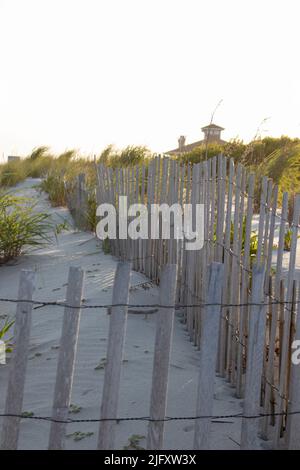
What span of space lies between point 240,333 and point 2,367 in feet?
5.49

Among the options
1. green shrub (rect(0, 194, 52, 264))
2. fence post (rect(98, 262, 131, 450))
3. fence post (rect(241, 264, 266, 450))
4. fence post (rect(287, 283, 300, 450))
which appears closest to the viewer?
fence post (rect(98, 262, 131, 450))

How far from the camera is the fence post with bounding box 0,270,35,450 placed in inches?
104

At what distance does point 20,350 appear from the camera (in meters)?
2.67

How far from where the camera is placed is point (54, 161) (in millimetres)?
16500

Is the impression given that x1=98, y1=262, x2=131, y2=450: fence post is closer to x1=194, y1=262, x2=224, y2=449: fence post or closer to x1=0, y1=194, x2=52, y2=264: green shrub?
x1=194, y1=262, x2=224, y2=449: fence post

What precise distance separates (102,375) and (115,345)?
1516 mm

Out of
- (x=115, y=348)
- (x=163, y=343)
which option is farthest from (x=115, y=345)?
(x=163, y=343)

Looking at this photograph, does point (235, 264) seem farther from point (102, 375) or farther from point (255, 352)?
point (255, 352)

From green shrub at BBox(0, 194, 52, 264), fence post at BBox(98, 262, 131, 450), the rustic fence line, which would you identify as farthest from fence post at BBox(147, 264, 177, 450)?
green shrub at BBox(0, 194, 52, 264)

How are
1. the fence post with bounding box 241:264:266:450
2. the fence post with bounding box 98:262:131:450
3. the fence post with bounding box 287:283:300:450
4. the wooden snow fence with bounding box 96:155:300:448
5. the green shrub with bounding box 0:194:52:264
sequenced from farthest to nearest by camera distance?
the green shrub with bounding box 0:194:52:264 < the wooden snow fence with bounding box 96:155:300:448 < the fence post with bounding box 287:283:300:450 < the fence post with bounding box 241:264:266:450 < the fence post with bounding box 98:262:131:450

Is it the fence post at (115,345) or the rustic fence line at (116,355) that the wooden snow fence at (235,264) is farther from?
the fence post at (115,345)

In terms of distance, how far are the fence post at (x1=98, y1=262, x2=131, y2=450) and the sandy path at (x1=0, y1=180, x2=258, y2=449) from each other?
2.18 feet
